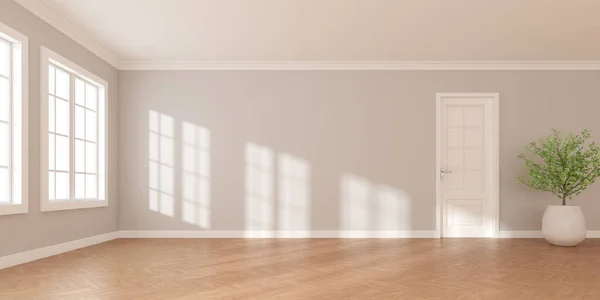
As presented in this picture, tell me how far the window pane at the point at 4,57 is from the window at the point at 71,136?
521 millimetres

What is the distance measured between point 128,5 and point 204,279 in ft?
10.8

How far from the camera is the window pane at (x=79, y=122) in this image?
6.96 m

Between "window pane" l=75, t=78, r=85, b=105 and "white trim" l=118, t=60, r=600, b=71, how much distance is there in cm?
126

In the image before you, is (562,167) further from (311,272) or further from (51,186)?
(51,186)

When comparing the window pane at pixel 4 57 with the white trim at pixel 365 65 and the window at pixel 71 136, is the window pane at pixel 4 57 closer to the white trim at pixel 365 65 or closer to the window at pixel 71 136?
the window at pixel 71 136

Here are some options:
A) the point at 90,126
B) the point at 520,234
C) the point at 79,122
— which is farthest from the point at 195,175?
the point at 520,234

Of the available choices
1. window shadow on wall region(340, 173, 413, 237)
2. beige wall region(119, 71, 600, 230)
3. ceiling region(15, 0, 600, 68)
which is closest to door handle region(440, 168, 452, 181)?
beige wall region(119, 71, 600, 230)

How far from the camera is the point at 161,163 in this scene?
27.0ft

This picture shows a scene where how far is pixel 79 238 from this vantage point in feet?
22.2

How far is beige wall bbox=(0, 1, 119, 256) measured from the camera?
521cm

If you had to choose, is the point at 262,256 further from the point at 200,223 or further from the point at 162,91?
the point at 162,91

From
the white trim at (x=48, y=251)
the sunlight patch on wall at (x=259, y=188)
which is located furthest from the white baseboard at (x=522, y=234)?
the white trim at (x=48, y=251)

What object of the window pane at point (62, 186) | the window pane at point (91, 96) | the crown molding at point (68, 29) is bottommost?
the window pane at point (62, 186)

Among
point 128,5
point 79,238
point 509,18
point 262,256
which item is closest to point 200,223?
point 79,238
